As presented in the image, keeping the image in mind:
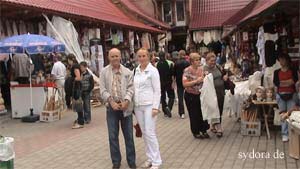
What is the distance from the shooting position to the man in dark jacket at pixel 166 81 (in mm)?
12352

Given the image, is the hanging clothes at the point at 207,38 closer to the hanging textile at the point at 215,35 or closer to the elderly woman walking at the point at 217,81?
the hanging textile at the point at 215,35

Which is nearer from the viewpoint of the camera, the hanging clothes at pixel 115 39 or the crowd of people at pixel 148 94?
the crowd of people at pixel 148 94

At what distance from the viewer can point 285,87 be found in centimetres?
810

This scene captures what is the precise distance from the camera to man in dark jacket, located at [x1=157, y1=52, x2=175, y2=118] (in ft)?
40.5

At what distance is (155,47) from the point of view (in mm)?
30016

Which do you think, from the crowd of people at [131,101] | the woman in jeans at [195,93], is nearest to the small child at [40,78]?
the woman in jeans at [195,93]

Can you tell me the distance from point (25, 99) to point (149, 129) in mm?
7135

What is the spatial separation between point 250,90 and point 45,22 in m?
7.59

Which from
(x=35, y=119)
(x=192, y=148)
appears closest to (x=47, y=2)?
(x=35, y=119)

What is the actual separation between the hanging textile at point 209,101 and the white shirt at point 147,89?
2189 mm

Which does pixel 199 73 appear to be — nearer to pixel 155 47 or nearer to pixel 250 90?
pixel 250 90

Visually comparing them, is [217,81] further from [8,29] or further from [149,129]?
[8,29]

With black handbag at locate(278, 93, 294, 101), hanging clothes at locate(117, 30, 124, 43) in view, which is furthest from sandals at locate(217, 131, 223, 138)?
hanging clothes at locate(117, 30, 124, 43)

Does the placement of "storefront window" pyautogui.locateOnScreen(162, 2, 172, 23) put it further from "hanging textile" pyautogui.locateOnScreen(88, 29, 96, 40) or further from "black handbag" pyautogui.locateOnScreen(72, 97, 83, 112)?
"black handbag" pyautogui.locateOnScreen(72, 97, 83, 112)
